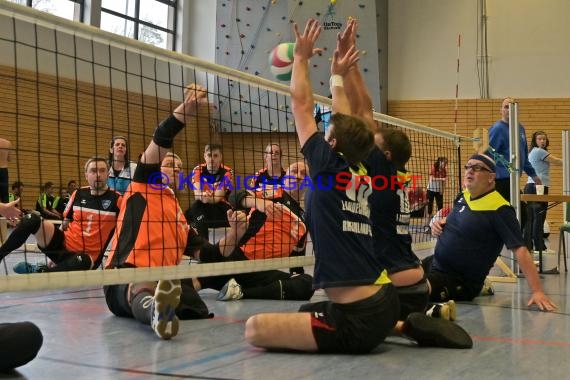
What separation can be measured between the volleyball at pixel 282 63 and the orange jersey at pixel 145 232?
5.13m

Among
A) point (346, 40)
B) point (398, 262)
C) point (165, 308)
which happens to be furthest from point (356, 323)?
point (346, 40)

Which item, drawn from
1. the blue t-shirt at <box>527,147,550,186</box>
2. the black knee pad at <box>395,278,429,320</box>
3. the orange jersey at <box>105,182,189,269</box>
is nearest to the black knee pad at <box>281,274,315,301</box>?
the orange jersey at <box>105,182,189,269</box>

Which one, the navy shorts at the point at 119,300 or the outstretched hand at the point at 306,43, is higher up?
the outstretched hand at the point at 306,43

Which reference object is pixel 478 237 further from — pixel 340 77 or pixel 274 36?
pixel 274 36

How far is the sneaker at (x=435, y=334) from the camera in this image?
3316 mm

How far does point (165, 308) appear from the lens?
3.38 meters

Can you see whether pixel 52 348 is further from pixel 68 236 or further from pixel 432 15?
pixel 432 15

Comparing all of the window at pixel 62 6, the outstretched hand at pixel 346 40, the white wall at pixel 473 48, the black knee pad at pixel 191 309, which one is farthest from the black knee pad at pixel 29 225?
the white wall at pixel 473 48

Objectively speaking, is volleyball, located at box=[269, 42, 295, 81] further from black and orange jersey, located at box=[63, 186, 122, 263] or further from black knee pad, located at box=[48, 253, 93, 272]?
black knee pad, located at box=[48, 253, 93, 272]

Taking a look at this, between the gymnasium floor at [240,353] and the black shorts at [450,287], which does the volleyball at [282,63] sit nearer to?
the black shorts at [450,287]

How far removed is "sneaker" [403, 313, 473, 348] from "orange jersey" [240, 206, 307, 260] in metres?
2.03

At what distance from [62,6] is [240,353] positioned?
13708mm

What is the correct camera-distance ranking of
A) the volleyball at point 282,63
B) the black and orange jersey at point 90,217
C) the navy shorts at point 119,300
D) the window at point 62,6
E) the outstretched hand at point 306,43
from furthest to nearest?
the window at point 62,6, the volleyball at point 282,63, the black and orange jersey at point 90,217, the navy shorts at point 119,300, the outstretched hand at point 306,43

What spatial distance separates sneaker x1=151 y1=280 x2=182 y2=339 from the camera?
3.31 meters
